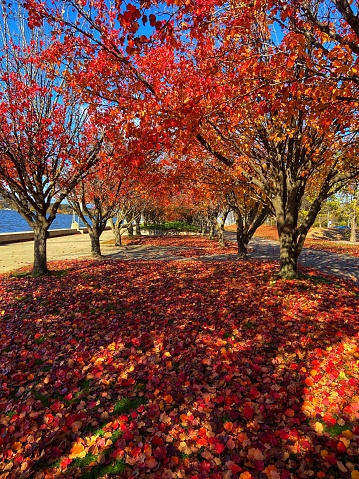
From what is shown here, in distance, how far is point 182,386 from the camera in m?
4.20

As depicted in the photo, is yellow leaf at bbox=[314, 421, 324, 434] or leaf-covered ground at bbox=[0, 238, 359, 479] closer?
leaf-covered ground at bbox=[0, 238, 359, 479]

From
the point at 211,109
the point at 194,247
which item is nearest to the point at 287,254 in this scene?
the point at 211,109

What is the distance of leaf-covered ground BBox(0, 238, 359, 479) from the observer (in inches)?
116

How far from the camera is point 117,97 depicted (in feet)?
25.7

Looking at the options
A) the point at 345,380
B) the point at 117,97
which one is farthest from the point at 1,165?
the point at 345,380

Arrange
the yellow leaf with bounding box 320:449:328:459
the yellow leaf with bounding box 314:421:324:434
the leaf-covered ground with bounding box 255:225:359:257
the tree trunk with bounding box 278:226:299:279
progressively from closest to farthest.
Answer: the yellow leaf with bounding box 320:449:328:459 < the yellow leaf with bounding box 314:421:324:434 < the tree trunk with bounding box 278:226:299:279 < the leaf-covered ground with bounding box 255:225:359:257

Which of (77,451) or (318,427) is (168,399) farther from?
(318,427)

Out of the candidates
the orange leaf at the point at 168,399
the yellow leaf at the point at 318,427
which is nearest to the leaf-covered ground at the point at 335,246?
the yellow leaf at the point at 318,427

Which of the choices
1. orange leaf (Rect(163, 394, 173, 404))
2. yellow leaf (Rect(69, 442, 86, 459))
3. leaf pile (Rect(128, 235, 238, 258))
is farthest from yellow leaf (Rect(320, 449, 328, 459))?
leaf pile (Rect(128, 235, 238, 258))

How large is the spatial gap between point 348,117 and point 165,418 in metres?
8.38

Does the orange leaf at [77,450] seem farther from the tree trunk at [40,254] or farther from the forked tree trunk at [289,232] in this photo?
the tree trunk at [40,254]

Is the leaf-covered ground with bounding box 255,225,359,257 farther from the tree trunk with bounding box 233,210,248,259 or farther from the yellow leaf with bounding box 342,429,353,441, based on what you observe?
the yellow leaf with bounding box 342,429,353,441

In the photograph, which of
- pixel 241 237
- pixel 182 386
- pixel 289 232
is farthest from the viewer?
pixel 241 237

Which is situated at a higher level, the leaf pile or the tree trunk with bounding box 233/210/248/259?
the tree trunk with bounding box 233/210/248/259
